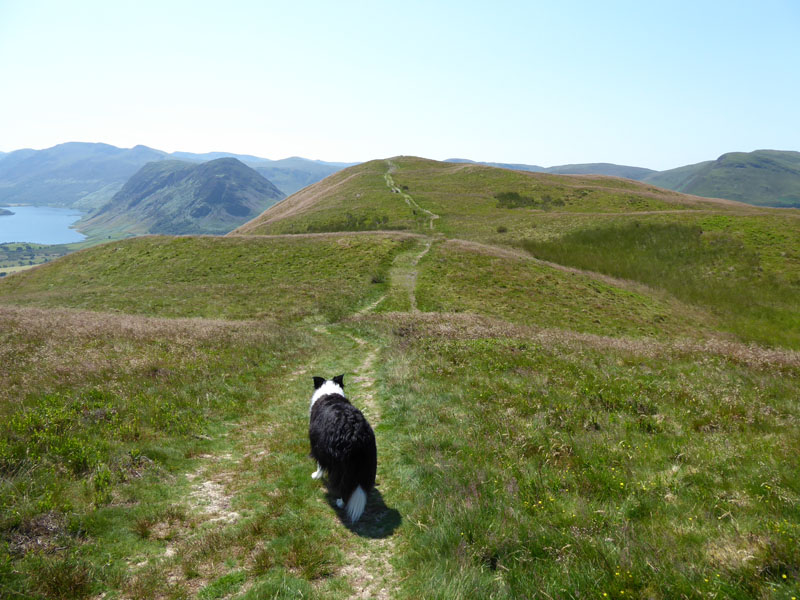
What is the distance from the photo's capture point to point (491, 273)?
39.7m

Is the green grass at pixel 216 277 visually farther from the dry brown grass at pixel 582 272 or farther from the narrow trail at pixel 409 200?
the narrow trail at pixel 409 200

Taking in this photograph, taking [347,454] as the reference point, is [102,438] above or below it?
below

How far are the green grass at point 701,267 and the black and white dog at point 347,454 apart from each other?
37992 mm

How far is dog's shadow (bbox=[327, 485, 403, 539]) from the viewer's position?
6.45 metres

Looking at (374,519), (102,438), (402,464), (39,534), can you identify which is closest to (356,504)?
(374,519)

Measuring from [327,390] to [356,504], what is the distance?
364 centimetres

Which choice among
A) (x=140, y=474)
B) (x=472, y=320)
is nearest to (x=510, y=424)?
(x=140, y=474)

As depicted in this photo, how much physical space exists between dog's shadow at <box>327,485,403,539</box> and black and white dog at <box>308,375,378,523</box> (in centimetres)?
14

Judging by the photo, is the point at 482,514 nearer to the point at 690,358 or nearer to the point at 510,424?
the point at 510,424

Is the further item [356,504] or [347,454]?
[347,454]

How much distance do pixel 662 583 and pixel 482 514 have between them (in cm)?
241

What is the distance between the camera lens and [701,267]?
4456cm

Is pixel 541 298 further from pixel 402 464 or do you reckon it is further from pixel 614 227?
pixel 614 227

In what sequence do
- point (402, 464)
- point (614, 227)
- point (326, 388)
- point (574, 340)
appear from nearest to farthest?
point (402, 464), point (326, 388), point (574, 340), point (614, 227)
